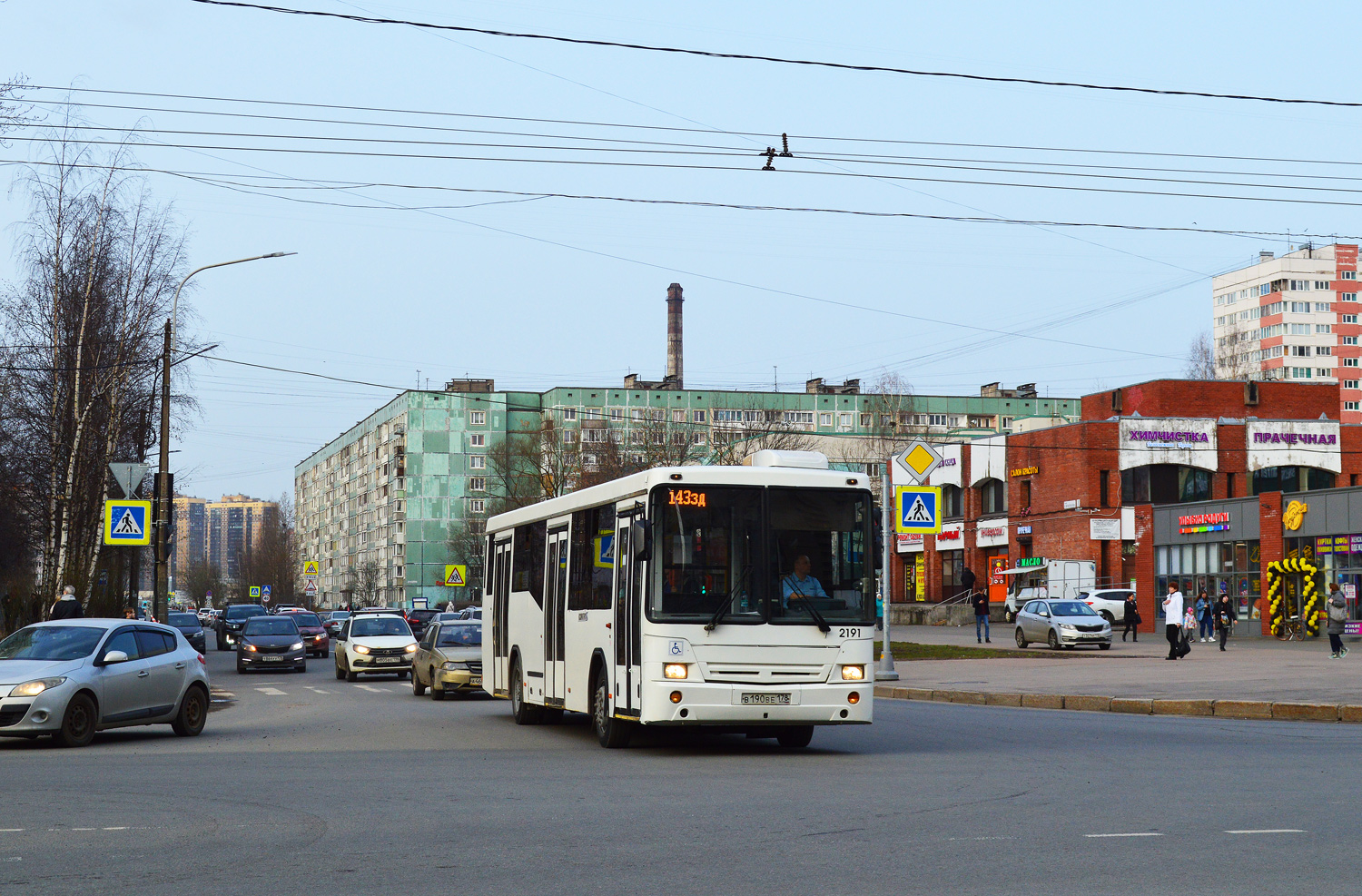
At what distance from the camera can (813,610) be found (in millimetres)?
15266

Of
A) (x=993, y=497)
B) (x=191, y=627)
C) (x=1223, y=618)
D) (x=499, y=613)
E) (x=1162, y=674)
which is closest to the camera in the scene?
(x=499, y=613)

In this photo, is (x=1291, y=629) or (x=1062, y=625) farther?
(x=1291, y=629)

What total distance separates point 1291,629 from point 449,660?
3692cm

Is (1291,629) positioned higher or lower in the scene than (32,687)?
lower

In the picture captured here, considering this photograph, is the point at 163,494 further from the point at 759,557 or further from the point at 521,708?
the point at 759,557

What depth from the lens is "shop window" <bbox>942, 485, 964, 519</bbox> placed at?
81000mm

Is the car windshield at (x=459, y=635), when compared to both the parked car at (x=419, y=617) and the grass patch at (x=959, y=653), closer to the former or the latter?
the grass patch at (x=959, y=653)

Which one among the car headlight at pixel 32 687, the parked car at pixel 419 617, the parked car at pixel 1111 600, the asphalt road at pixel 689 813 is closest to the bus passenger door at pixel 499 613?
the asphalt road at pixel 689 813

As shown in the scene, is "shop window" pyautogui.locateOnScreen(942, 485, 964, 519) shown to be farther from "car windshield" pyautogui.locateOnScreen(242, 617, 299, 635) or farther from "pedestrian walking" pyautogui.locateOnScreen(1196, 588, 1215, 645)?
"car windshield" pyautogui.locateOnScreen(242, 617, 299, 635)

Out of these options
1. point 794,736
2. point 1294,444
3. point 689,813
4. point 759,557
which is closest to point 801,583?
point 759,557

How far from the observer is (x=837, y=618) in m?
15.3

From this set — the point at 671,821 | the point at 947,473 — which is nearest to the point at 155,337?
the point at 671,821

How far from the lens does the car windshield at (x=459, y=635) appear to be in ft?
A: 91.8

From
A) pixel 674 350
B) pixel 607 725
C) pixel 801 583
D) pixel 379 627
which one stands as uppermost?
pixel 674 350
